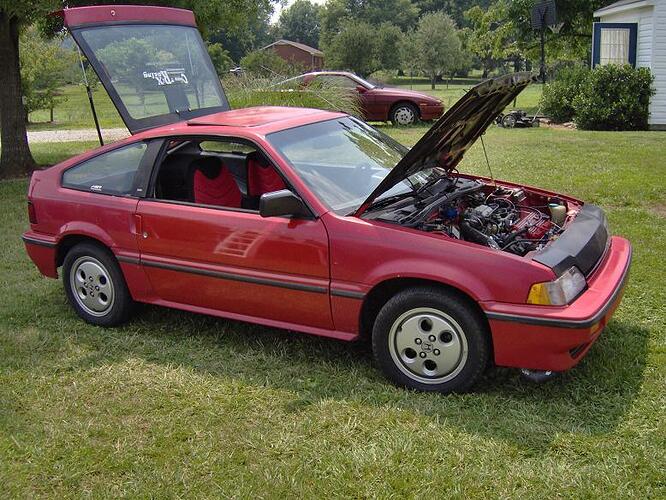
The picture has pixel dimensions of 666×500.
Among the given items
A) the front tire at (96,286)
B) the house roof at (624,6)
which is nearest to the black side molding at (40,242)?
the front tire at (96,286)

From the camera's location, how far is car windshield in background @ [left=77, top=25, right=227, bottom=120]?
5.79m

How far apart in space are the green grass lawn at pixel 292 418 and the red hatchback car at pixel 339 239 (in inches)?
10.3

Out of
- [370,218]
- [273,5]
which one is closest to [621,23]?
[273,5]

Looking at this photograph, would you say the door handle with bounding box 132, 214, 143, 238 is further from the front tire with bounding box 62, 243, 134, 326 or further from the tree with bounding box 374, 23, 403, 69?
the tree with bounding box 374, 23, 403, 69

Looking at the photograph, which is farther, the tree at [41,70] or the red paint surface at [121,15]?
the tree at [41,70]

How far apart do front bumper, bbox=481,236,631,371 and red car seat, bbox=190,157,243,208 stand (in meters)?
2.04

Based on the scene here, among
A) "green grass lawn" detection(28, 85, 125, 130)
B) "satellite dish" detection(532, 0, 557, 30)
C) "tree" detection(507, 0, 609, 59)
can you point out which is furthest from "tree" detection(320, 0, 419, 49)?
"satellite dish" detection(532, 0, 557, 30)

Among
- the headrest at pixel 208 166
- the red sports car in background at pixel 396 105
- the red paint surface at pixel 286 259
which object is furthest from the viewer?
the red sports car in background at pixel 396 105

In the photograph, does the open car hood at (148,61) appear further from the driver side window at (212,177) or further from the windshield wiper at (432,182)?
the windshield wiper at (432,182)

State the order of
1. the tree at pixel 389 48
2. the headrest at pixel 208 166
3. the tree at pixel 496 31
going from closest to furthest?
1. the headrest at pixel 208 166
2. the tree at pixel 496 31
3. the tree at pixel 389 48

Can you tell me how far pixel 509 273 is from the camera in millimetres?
3543

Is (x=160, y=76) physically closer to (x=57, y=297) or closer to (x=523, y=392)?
(x=57, y=297)

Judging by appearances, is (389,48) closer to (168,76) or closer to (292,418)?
(168,76)

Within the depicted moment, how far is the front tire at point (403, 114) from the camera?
56.1 ft
